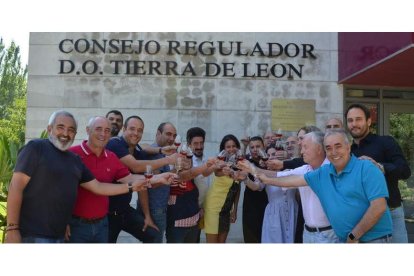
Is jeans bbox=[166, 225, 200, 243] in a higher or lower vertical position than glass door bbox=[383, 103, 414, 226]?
lower

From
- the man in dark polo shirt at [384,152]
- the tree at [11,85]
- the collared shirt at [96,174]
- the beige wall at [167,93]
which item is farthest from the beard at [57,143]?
A: the tree at [11,85]

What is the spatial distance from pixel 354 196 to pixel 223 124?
15.1ft

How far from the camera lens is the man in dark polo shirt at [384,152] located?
364 cm

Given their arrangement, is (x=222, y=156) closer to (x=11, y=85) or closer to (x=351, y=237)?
(x=351, y=237)

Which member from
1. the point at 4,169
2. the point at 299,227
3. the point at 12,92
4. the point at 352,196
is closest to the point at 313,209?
the point at 352,196

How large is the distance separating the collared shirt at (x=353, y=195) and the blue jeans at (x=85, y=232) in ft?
6.15

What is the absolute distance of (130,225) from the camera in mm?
4359

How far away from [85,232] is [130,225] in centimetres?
84

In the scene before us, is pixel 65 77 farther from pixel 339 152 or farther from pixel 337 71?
pixel 339 152

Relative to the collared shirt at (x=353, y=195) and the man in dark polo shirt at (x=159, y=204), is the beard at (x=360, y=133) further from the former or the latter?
the man in dark polo shirt at (x=159, y=204)

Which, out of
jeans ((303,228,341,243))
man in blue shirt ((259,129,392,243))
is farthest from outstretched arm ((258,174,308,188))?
jeans ((303,228,341,243))

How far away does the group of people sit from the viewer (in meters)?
3.12

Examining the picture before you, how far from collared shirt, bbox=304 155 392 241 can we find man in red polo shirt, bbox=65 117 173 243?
56.0 inches

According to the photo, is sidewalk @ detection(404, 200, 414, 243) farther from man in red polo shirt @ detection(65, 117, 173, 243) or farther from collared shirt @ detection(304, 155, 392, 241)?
man in red polo shirt @ detection(65, 117, 173, 243)
